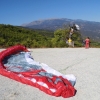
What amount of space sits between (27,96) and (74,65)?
4994mm

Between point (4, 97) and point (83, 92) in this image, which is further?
point (83, 92)

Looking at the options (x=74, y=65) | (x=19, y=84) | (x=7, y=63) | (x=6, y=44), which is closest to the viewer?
(x=19, y=84)

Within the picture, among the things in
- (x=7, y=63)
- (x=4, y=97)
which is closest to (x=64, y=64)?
(x=7, y=63)

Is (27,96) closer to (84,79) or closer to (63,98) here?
(63,98)

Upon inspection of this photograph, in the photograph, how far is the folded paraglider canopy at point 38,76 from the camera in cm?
759

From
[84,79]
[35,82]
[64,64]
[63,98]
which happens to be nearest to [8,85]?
[35,82]

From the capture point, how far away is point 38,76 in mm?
8539

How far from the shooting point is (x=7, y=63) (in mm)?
10914

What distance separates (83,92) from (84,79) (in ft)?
4.95

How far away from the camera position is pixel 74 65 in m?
12.1

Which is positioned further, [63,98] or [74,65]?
[74,65]

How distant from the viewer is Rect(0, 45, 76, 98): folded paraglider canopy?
759 centimetres

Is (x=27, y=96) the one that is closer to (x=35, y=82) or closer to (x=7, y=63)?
(x=35, y=82)

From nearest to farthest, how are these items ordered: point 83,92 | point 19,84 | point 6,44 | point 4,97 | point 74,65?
1. point 4,97
2. point 83,92
3. point 19,84
4. point 74,65
5. point 6,44
